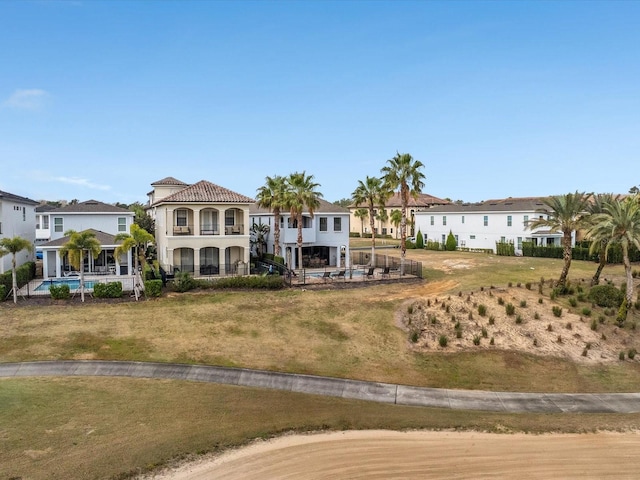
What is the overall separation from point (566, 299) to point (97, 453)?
3156 centimetres

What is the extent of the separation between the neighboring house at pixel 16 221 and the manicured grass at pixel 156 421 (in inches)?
919

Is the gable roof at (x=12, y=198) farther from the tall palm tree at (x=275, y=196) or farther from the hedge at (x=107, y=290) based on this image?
the tall palm tree at (x=275, y=196)

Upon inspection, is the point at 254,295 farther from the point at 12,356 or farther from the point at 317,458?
the point at 317,458

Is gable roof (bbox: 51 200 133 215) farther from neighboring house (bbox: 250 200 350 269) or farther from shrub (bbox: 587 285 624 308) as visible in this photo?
shrub (bbox: 587 285 624 308)

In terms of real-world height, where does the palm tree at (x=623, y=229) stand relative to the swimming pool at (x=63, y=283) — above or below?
above

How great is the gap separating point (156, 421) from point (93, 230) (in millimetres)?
31896

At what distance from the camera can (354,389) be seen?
65.6 ft

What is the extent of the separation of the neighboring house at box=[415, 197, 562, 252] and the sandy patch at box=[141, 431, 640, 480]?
159ft

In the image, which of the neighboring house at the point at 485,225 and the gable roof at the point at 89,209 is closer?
the gable roof at the point at 89,209

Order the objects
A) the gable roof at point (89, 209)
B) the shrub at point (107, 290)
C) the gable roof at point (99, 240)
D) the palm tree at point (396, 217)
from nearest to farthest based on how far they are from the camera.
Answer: the shrub at point (107, 290) < the gable roof at point (99, 240) < the gable roof at point (89, 209) < the palm tree at point (396, 217)

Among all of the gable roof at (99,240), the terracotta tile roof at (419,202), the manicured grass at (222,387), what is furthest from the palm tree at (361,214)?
the gable roof at (99,240)

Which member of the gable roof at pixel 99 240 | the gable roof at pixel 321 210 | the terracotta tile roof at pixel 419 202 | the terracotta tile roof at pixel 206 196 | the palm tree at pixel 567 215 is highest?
the terracotta tile roof at pixel 419 202

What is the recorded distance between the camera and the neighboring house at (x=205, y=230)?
4003 centimetres

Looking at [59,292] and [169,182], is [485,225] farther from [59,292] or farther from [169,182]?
[59,292]
